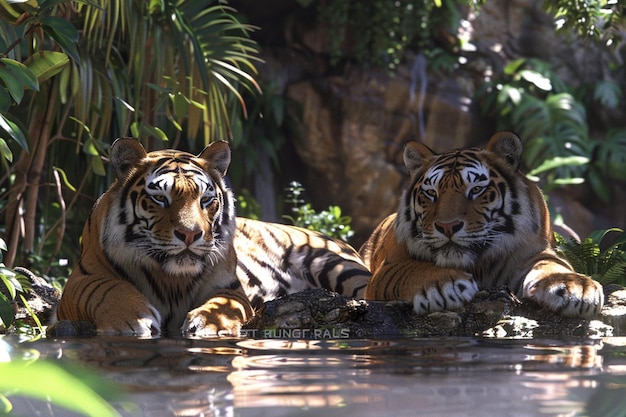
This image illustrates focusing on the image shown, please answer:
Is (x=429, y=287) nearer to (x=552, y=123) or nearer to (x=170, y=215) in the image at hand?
(x=170, y=215)

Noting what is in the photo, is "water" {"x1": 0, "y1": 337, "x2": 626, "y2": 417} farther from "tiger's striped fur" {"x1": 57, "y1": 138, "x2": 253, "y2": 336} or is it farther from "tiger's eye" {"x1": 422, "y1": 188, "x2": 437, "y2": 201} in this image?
"tiger's eye" {"x1": 422, "y1": 188, "x2": 437, "y2": 201}

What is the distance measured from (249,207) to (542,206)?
18.7 feet

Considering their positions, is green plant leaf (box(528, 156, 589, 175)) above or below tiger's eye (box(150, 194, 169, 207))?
above

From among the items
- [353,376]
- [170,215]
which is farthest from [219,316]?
[353,376]

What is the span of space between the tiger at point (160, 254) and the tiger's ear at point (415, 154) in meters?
0.82

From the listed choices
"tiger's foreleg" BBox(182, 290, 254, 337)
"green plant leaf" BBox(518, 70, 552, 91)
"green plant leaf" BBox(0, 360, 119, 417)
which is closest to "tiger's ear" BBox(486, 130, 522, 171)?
"tiger's foreleg" BBox(182, 290, 254, 337)

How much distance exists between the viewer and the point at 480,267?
12.0 feet

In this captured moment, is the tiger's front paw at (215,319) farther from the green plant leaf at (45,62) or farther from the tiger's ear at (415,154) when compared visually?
the green plant leaf at (45,62)

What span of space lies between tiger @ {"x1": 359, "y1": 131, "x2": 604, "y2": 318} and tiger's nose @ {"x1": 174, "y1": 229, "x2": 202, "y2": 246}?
82 centimetres

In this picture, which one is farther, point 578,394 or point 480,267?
point 480,267

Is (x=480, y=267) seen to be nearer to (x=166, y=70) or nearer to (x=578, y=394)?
(x=578, y=394)

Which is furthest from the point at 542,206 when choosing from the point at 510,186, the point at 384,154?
the point at 384,154

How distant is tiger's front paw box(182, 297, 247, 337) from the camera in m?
3.32

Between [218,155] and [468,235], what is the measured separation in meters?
1.20
